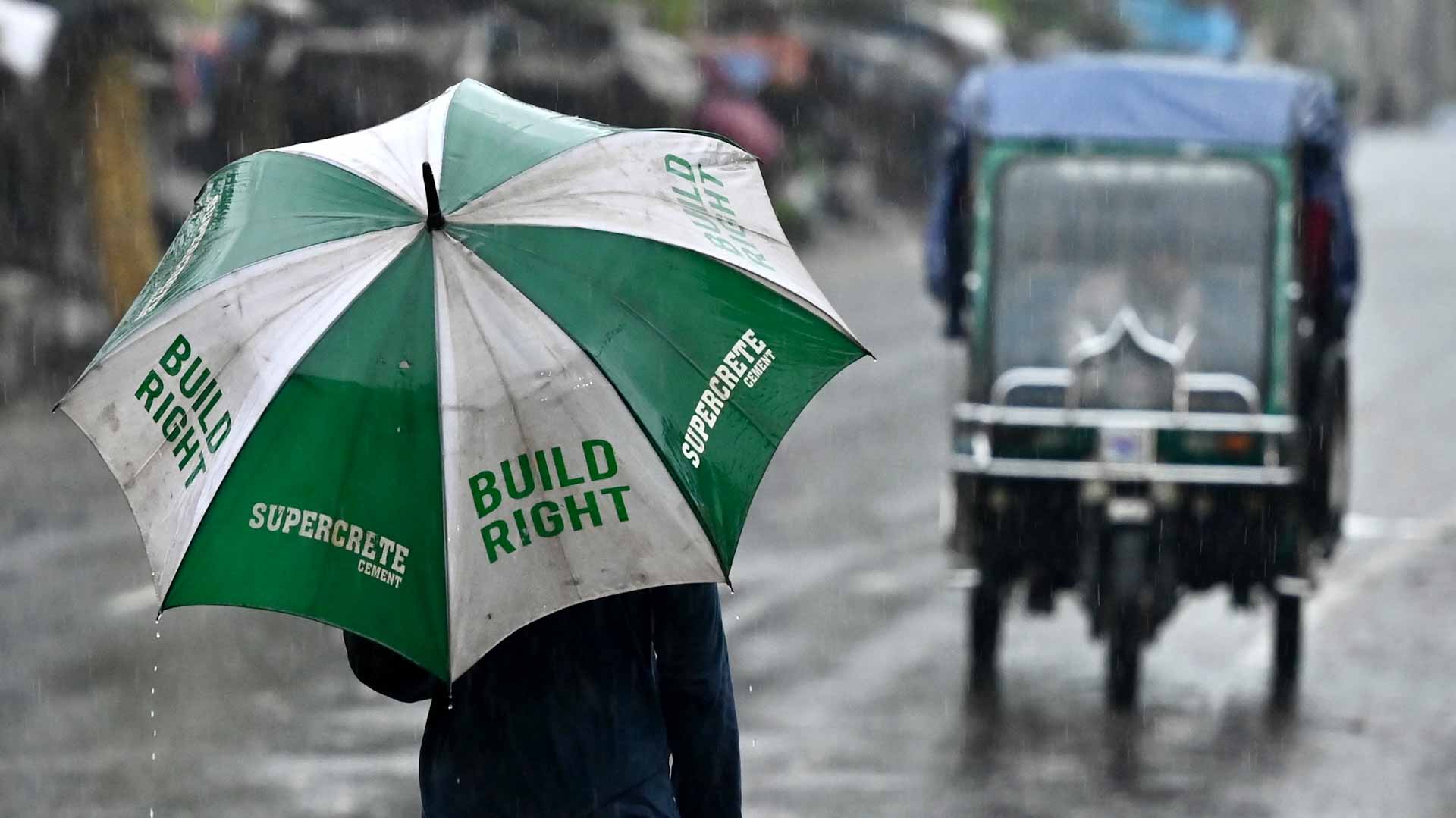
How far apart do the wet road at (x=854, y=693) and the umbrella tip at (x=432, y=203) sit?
13.8 feet

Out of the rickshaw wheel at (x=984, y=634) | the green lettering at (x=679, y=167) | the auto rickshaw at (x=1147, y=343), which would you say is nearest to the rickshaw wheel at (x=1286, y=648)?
the auto rickshaw at (x=1147, y=343)

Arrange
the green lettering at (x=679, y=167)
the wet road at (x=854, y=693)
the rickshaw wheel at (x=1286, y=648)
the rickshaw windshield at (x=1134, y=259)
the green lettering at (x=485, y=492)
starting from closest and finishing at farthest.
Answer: the green lettering at (x=485, y=492) → the green lettering at (x=679, y=167) → the wet road at (x=854, y=693) → the rickshaw windshield at (x=1134, y=259) → the rickshaw wheel at (x=1286, y=648)

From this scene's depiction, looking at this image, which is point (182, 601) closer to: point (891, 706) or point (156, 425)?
point (156, 425)

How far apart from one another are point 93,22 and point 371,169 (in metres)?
16.3

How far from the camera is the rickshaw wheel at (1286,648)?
8555mm

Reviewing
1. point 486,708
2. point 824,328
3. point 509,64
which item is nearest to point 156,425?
point 486,708

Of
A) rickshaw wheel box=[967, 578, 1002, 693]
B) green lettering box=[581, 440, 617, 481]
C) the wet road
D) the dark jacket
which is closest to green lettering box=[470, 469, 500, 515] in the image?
green lettering box=[581, 440, 617, 481]

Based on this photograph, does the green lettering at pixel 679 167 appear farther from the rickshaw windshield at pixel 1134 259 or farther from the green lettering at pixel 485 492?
the rickshaw windshield at pixel 1134 259

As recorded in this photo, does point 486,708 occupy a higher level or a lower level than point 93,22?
lower

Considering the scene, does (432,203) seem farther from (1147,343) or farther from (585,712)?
(1147,343)

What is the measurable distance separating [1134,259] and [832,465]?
246 inches

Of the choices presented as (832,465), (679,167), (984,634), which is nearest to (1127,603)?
(984,634)

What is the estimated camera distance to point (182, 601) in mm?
2963

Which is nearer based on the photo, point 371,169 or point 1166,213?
point 371,169
